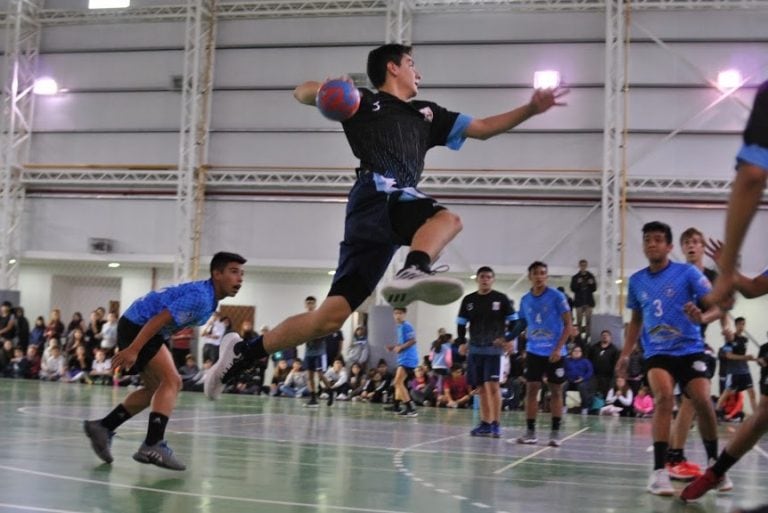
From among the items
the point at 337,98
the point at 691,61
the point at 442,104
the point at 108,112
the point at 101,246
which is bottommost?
the point at 337,98

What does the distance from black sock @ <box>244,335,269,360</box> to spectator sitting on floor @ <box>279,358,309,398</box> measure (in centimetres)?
1474

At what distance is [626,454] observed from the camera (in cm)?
995

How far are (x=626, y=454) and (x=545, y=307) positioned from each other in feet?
6.61

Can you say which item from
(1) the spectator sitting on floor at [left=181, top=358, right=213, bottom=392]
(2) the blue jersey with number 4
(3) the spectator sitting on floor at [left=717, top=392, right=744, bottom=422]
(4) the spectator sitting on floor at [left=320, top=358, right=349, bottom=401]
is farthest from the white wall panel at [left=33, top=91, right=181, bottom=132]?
(2) the blue jersey with number 4

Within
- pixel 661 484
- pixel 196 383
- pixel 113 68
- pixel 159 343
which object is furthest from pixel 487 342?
pixel 113 68

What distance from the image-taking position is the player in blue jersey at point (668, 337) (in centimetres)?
675

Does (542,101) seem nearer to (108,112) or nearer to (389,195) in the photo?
(389,195)

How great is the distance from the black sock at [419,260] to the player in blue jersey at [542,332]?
242 inches

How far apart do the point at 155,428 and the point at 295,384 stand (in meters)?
13.9

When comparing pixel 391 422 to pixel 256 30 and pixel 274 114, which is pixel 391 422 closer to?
pixel 274 114

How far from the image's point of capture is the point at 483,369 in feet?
37.5

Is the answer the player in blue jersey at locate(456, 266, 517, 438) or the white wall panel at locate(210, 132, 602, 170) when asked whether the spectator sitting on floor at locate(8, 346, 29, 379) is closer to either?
the white wall panel at locate(210, 132, 602, 170)

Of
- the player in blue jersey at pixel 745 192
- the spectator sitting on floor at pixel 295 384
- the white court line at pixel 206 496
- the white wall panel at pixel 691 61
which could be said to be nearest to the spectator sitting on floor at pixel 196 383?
the spectator sitting on floor at pixel 295 384

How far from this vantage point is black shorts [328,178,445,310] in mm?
5078
